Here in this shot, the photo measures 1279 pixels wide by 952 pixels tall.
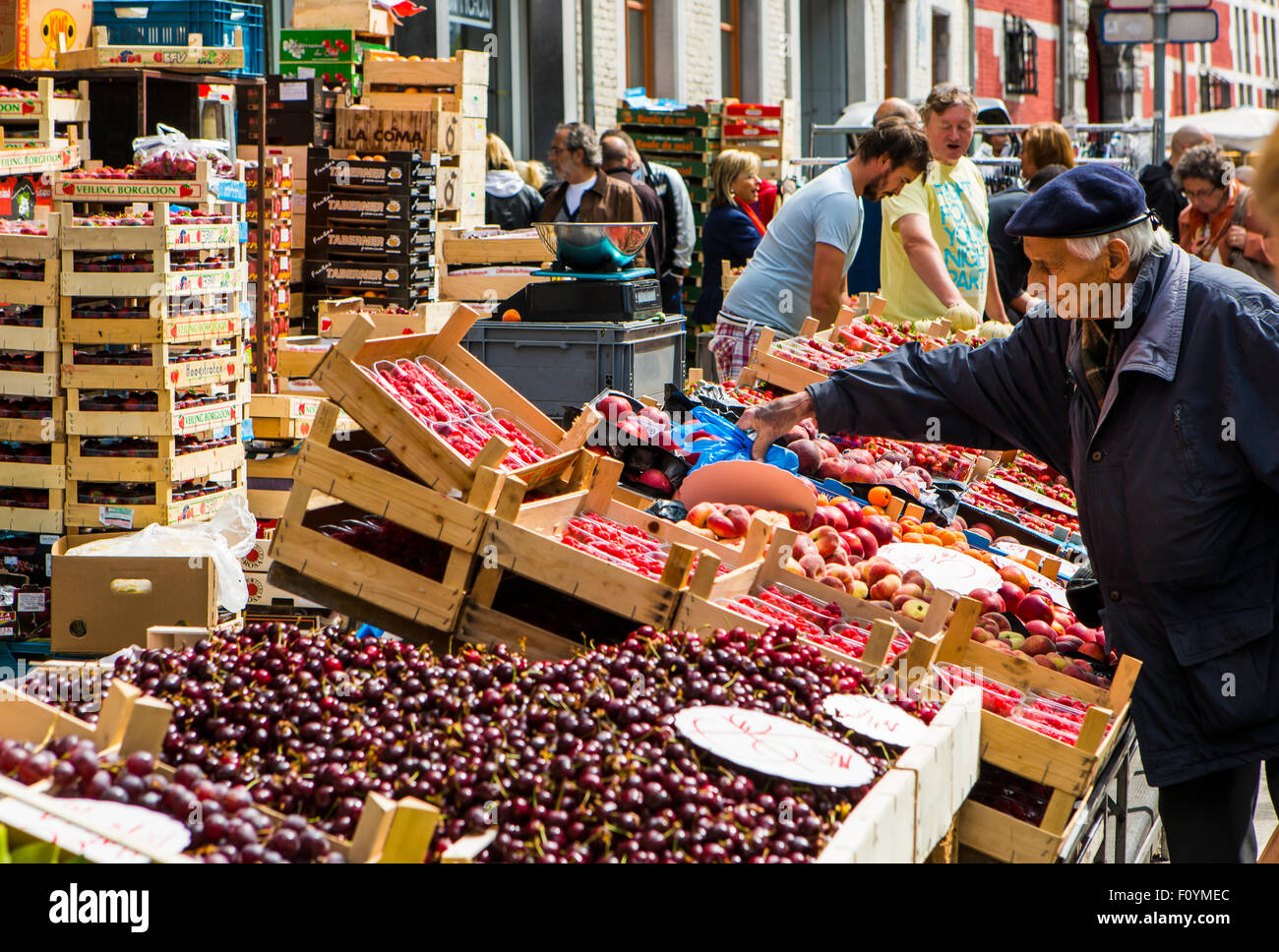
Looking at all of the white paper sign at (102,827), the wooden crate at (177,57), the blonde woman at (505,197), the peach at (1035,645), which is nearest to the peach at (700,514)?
the peach at (1035,645)

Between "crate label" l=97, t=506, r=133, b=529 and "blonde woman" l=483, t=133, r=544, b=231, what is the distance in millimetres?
5982

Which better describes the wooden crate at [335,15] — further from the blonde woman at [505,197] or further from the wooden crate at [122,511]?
the wooden crate at [122,511]

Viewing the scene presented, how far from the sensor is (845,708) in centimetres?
252

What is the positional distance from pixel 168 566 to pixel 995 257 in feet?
17.8

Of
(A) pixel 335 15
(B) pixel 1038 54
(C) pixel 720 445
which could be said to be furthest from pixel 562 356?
(B) pixel 1038 54

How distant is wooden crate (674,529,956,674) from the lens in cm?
279

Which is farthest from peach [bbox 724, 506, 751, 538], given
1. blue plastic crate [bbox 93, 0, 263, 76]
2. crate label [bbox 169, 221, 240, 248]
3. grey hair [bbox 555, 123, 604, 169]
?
grey hair [bbox 555, 123, 604, 169]

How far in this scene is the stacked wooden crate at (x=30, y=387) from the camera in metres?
4.97

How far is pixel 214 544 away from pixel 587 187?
4960mm

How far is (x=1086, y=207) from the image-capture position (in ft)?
8.95

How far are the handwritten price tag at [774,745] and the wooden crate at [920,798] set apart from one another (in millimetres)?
67

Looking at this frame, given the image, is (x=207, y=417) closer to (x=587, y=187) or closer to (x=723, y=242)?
(x=587, y=187)
